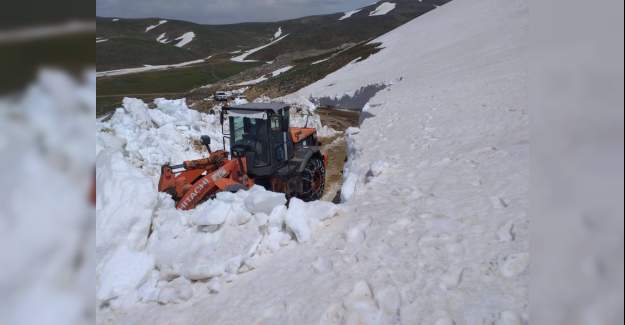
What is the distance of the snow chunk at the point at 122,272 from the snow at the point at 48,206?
4.35 m

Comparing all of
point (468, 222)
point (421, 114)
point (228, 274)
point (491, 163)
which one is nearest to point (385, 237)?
point (468, 222)

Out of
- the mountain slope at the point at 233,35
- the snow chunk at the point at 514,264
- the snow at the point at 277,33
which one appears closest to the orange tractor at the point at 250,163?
the snow chunk at the point at 514,264

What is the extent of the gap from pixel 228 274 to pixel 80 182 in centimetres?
474

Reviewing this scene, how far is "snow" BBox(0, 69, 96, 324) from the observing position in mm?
1102

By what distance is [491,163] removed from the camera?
25.0 feet

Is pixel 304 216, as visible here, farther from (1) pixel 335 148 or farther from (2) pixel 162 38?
(2) pixel 162 38

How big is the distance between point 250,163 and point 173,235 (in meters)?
3.57

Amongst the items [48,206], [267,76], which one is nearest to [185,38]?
[267,76]

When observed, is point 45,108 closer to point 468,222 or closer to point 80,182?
point 80,182

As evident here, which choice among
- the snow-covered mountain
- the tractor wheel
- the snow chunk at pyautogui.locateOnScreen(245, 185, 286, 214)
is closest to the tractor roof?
the tractor wheel

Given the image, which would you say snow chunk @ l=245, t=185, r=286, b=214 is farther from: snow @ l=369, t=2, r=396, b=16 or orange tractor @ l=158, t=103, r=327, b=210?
snow @ l=369, t=2, r=396, b=16

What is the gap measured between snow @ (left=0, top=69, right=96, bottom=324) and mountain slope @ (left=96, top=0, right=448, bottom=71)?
8748cm

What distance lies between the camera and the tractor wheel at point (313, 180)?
35.9ft

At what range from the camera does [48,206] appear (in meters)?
1.15
